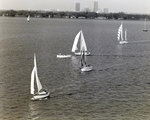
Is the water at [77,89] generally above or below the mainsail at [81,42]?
below

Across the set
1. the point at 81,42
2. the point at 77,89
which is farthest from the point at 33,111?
the point at 81,42

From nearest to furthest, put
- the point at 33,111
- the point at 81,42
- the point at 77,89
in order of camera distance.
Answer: the point at 33,111, the point at 77,89, the point at 81,42

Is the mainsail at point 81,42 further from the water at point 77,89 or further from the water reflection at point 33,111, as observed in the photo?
the water reflection at point 33,111

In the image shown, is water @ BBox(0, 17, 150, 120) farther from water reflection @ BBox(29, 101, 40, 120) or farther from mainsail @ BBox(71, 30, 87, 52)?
mainsail @ BBox(71, 30, 87, 52)

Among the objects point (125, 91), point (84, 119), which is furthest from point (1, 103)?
point (125, 91)

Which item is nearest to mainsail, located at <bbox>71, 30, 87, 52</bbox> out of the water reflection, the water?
the water

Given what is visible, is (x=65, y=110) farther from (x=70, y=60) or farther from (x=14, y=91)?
(x=70, y=60)

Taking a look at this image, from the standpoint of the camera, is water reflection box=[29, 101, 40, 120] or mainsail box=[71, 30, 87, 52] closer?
water reflection box=[29, 101, 40, 120]

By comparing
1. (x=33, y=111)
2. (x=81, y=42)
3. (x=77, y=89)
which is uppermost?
(x=81, y=42)

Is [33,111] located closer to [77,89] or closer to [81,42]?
[77,89]

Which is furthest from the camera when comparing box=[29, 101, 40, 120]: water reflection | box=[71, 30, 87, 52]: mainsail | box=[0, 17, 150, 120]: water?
box=[71, 30, 87, 52]: mainsail

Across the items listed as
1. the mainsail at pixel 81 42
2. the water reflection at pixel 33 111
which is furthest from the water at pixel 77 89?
the mainsail at pixel 81 42

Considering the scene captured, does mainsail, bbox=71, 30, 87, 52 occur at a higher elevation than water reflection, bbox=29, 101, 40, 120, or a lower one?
higher
